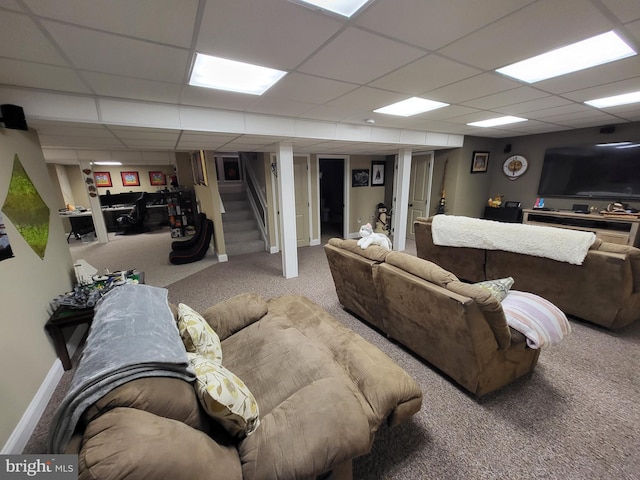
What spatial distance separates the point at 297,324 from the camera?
1.88 meters

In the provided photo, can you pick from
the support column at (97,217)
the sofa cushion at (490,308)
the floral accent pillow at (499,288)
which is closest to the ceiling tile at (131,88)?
the sofa cushion at (490,308)

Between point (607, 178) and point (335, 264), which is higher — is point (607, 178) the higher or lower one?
the higher one

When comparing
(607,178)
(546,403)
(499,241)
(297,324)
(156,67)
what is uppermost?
(156,67)

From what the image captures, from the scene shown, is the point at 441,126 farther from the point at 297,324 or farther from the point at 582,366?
the point at 297,324

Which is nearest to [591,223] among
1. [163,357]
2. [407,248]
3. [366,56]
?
[407,248]

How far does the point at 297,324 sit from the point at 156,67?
6.39 feet

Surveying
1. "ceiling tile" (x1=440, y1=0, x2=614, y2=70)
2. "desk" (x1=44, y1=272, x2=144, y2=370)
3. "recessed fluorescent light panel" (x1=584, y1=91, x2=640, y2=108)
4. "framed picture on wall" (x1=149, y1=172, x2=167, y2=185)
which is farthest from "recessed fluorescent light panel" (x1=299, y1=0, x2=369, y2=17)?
"framed picture on wall" (x1=149, y1=172, x2=167, y2=185)

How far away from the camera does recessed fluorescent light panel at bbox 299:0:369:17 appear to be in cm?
112

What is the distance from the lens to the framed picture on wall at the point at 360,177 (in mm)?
5977

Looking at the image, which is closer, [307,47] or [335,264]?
[307,47]

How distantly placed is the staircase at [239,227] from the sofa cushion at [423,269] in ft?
12.2

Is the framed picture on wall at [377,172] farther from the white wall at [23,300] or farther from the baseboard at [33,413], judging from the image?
the baseboard at [33,413]

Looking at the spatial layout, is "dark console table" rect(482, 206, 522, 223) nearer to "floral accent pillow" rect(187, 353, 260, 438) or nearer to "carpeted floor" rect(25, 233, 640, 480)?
"carpeted floor" rect(25, 233, 640, 480)

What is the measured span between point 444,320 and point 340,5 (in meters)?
1.81
